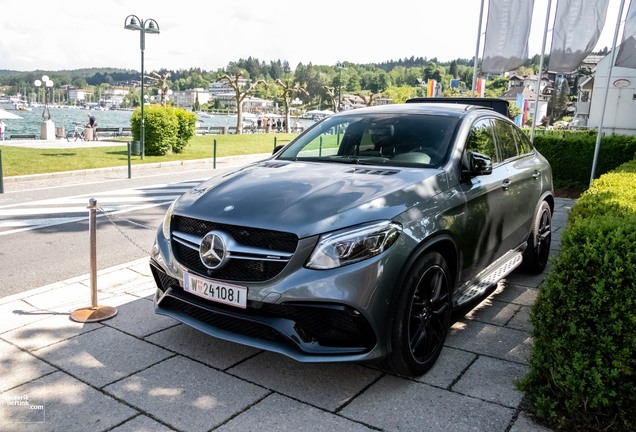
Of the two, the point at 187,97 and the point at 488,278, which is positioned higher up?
the point at 187,97

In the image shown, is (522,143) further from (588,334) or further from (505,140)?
(588,334)

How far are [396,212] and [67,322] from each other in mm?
2918

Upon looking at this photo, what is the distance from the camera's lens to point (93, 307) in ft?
15.1

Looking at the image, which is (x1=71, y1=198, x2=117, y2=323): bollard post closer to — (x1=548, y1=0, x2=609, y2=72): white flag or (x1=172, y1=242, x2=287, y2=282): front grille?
(x1=172, y1=242, x2=287, y2=282): front grille

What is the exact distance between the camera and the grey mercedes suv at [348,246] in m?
3.00

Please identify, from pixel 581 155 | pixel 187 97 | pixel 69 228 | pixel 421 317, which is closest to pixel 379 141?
pixel 421 317

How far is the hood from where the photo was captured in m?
3.10

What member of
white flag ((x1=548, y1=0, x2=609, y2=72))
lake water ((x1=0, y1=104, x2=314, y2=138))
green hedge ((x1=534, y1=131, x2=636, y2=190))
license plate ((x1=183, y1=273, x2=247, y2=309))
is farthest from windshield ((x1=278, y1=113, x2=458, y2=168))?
lake water ((x1=0, y1=104, x2=314, y2=138))

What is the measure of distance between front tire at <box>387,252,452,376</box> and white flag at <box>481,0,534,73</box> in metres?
13.1

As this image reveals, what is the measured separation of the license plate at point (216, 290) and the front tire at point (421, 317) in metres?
0.91

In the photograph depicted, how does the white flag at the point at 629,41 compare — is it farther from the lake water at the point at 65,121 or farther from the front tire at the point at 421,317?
the lake water at the point at 65,121

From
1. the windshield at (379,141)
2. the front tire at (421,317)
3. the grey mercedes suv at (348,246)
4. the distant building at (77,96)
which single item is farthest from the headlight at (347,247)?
the distant building at (77,96)

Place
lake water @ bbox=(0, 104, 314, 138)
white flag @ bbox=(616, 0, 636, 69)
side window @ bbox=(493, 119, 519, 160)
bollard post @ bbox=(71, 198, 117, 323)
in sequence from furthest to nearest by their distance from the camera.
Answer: lake water @ bbox=(0, 104, 314, 138) → white flag @ bbox=(616, 0, 636, 69) → side window @ bbox=(493, 119, 519, 160) → bollard post @ bbox=(71, 198, 117, 323)

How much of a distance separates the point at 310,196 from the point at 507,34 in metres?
13.7
